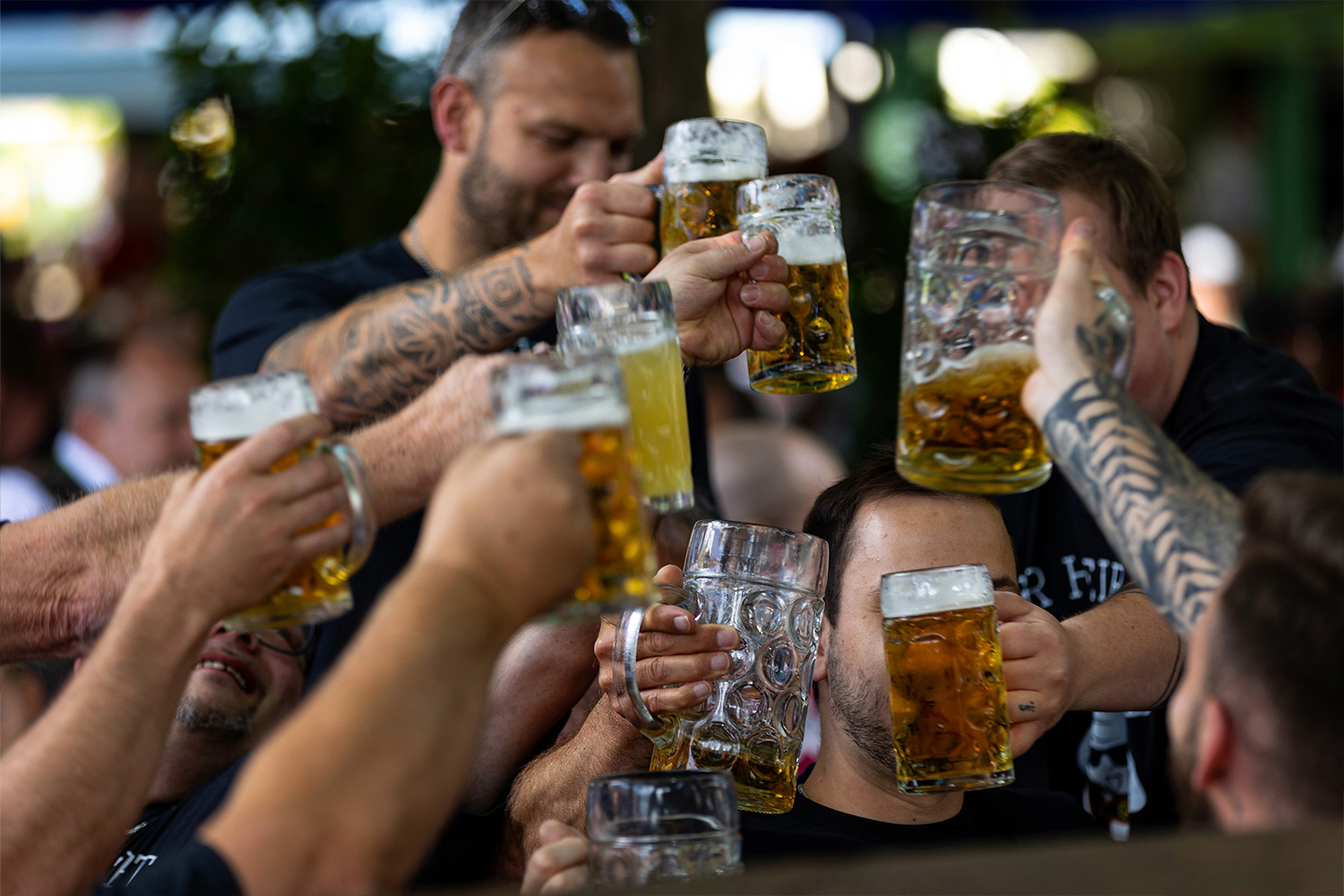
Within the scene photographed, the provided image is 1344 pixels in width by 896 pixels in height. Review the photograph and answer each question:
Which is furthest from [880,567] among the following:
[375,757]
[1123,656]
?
[375,757]

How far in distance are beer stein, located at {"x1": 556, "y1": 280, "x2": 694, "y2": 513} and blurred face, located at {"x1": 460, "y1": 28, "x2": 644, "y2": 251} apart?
1501mm

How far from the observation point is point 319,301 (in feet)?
9.60

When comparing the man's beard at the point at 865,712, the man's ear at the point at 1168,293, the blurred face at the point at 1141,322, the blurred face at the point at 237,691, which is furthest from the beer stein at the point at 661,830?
the man's ear at the point at 1168,293

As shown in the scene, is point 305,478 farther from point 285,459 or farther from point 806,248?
point 806,248

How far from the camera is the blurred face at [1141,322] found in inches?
96.1

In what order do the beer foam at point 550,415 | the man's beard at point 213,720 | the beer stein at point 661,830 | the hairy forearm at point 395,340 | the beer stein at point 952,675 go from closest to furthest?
the beer foam at point 550,415
the beer stein at point 661,830
the beer stein at point 952,675
the man's beard at point 213,720
the hairy forearm at point 395,340

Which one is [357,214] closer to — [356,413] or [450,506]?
[356,413]

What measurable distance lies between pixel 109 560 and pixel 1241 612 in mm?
1399

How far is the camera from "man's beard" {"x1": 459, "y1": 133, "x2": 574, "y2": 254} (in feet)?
9.61

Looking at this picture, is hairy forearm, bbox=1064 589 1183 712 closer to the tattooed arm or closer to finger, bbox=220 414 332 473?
the tattooed arm

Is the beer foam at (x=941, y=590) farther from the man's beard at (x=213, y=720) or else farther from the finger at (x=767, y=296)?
the man's beard at (x=213, y=720)

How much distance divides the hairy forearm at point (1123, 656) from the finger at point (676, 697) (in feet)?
1.70

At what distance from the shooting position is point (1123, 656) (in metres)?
1.90

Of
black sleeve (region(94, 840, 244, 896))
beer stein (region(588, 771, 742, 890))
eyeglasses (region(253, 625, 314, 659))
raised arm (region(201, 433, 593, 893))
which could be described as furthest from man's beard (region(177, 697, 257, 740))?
raised arm (region(201, 433, 593, 893))
